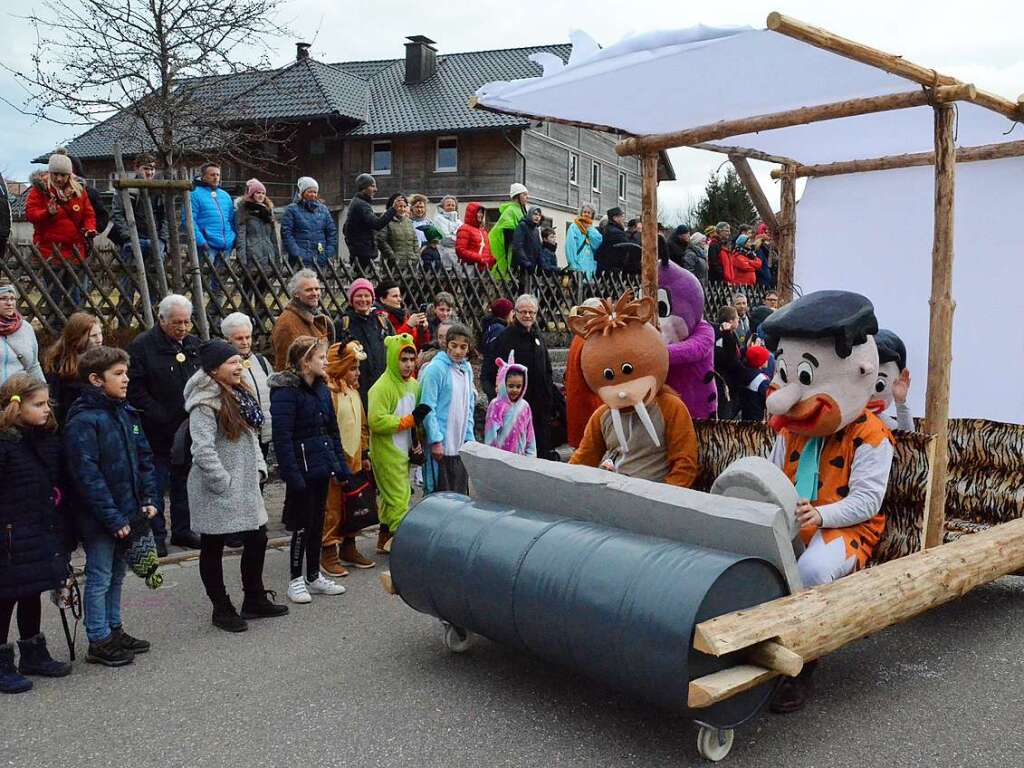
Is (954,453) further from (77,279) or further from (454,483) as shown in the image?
(77,279)

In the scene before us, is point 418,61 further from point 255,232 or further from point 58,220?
point 58,220

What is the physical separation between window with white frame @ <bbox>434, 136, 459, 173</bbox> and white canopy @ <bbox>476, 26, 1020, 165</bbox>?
1137 inches

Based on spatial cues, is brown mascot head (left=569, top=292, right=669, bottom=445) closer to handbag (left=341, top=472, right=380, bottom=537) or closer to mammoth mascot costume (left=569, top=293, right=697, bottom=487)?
mammoth mascot costume (left=569, top=293, right=697, bottom=487)

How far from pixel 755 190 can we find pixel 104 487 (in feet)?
15.4

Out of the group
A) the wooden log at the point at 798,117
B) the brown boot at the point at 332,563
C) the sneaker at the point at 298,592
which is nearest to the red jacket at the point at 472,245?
Result: the wooden log at the point at 798,117

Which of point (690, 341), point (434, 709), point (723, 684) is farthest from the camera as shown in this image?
point (690, 341)

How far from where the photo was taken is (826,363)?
4.30m

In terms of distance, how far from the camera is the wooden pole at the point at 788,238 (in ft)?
22.5

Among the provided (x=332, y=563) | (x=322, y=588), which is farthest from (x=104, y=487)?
(x=332, y=563)

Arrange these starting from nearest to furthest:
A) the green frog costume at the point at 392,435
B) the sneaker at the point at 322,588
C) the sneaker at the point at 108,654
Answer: the sneaker at the point at 108,654, the sneaker at the point at 322,588, the green frog costume at the point at 392,435

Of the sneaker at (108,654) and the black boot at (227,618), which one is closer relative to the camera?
the sneaker at (108,654)

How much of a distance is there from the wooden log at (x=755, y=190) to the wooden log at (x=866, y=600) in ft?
9.66

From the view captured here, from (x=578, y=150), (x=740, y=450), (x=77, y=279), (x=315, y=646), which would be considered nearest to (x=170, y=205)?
(x=77, y=279)

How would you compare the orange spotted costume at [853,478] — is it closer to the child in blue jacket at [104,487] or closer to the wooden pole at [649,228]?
the wooden pole at [649,228]
